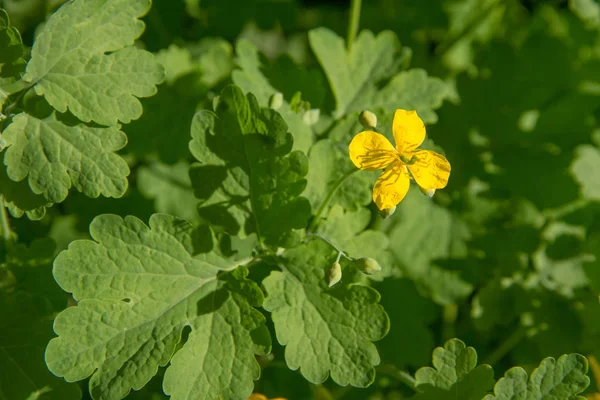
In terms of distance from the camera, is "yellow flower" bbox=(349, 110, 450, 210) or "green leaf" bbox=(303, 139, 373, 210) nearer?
"yellow flower" bbox=(349, 110, 450, 210)

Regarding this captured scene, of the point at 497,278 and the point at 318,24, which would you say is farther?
the point at 318,24

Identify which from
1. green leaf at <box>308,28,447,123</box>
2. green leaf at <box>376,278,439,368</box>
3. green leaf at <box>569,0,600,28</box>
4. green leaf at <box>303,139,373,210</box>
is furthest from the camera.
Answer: green leaf at <box>569,0,600,28</box>

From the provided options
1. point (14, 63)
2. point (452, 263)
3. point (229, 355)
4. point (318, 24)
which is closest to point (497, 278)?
point (452, 263)


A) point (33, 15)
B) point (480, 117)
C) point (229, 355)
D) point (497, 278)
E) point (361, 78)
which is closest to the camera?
point (229, 355)

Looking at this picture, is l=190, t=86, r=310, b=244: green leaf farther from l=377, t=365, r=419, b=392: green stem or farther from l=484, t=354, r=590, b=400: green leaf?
l=484, t=354, r=590, b=400: green leaf

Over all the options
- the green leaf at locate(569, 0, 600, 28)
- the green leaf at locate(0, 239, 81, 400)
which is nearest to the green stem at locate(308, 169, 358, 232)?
the green leaf at locate(0, 239, 81, 400)

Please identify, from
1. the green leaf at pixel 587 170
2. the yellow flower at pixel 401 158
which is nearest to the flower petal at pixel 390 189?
the yellow flower at pixel 401 158

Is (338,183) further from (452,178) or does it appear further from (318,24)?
(318,24)

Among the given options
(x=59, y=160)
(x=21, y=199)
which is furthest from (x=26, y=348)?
(x=59, y=160)
